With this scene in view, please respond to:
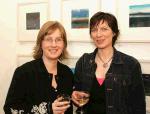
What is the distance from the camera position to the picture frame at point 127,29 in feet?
7.70

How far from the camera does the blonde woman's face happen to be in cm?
209

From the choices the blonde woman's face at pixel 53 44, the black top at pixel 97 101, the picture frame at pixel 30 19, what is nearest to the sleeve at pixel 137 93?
the black top at pixel 97 101

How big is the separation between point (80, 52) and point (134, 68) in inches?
28.4

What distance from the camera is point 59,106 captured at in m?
1.88

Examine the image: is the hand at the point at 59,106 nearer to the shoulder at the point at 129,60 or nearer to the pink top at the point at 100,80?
the pink top at the point at 100,80

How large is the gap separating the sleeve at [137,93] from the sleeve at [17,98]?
0.76 metres

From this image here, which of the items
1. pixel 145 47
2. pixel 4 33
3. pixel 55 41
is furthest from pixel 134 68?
pixel 4 33

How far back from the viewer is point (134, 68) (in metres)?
2.11

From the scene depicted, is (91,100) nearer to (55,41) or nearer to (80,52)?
(55,41)

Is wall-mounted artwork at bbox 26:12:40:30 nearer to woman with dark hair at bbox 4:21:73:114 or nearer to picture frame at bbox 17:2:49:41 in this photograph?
picture frame at bbox 17:2:49:41

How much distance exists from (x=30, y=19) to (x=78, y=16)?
573mm

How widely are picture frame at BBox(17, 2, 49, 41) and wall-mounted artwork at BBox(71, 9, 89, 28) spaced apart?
1.03ft

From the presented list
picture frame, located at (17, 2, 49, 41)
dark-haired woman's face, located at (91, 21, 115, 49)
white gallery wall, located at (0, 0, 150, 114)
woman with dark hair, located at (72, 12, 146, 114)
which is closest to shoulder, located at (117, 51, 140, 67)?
woman with dark hair, located at (72, 12, 146, 114)

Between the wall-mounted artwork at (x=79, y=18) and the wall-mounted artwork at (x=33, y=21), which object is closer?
the wall-mounted artwork at (x=79, y=18)
